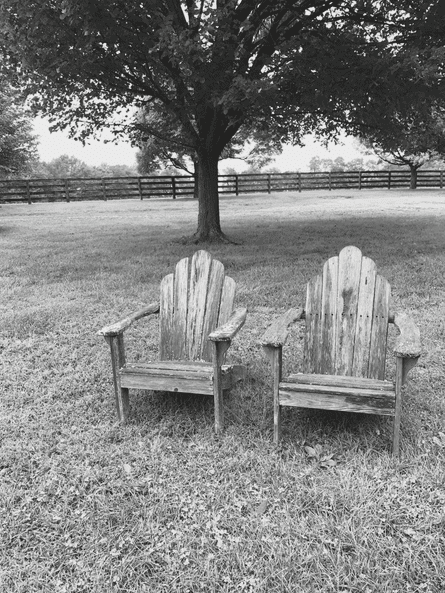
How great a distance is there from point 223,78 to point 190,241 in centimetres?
392

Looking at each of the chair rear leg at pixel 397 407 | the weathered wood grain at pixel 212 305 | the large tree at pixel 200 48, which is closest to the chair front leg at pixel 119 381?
the weathered wood grain at pixel 212 305

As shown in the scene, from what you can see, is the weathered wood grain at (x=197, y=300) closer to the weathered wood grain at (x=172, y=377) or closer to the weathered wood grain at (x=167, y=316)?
the weathered wood grain at (x=167, y=316)

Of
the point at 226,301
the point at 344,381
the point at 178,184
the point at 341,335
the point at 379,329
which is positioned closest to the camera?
the point at 344,381

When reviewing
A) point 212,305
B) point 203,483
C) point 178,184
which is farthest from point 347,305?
point 178,184

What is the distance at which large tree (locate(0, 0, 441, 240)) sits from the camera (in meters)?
6.61

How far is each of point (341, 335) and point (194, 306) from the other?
1125 millimetres

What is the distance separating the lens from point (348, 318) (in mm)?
3084

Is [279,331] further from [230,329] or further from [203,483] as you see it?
[203,483]

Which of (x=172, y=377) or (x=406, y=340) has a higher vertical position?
(x=406, y=340)

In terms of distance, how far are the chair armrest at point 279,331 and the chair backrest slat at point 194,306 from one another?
505 mm

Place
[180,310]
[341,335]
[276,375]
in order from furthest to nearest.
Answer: [180,310] < [341,335] < [276,375]

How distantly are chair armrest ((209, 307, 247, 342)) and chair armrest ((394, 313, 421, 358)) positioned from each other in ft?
3.19

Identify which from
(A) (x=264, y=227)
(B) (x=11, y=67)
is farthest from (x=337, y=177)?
(B) (x=11, y=67)

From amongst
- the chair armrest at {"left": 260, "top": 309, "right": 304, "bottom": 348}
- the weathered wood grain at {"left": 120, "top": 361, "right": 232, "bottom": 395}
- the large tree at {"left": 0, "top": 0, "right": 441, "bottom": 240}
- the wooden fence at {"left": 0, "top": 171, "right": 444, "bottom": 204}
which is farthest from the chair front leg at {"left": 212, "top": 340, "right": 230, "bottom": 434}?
the wooden fence at {"left": 0, "top": 171, "right": 444, "bottom": 204}
